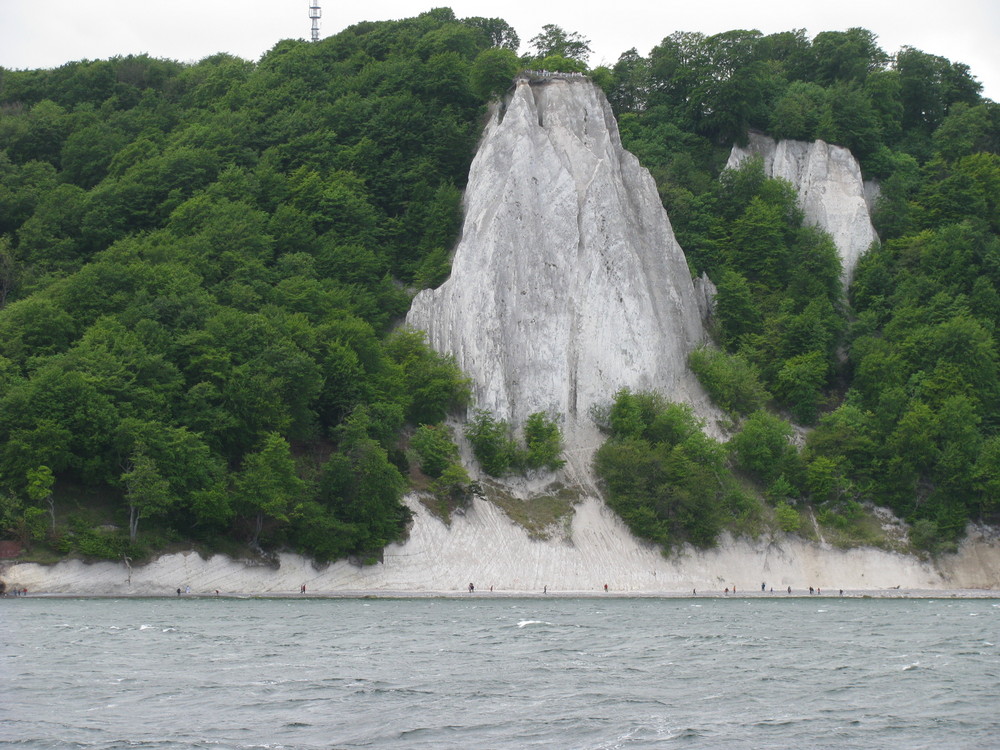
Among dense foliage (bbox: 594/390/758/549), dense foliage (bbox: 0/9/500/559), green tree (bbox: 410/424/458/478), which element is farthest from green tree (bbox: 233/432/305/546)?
dense foliage (bbox: 594/390/758/549)

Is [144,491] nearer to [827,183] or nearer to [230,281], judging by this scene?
[230,281]

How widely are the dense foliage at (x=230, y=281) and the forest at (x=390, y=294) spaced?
210mm

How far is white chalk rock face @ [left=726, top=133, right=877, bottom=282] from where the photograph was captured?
88.8 m

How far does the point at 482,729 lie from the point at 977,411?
5846cm

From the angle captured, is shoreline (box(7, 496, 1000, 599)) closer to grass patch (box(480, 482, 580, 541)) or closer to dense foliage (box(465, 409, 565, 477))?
grass patch (box(480, 482, 580, 541))

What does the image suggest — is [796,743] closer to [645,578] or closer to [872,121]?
[645,578]

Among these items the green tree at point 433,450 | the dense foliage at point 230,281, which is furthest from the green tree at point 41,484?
the green tree at point 433,450

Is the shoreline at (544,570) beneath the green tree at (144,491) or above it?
beneath

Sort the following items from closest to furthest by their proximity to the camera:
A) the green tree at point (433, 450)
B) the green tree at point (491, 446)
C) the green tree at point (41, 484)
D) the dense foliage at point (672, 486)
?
1. the green tree at point (41, 484)
2. the green tree at point (433, 450)
3. the dense foliage at point (672, 486)
4. the green tree at point (491, 446)

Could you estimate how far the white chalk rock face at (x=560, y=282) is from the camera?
74.3 m

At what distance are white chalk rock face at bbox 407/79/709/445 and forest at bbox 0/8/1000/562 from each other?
2.22 m

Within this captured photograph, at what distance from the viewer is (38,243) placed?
7850cm

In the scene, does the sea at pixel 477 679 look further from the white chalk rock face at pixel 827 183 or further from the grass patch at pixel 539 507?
the white chalk rock face at pixel 827 183

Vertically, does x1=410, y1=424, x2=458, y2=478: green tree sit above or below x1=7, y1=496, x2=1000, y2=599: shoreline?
above
